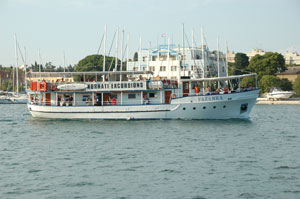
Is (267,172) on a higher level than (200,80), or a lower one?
lower

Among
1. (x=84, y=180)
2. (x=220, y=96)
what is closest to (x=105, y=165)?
(x=84, y=180)

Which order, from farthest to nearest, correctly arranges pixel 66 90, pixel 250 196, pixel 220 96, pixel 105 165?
1. pixel 66 90
2. pixel 220 96
3. pixel 105 165
4. pixel 250 196

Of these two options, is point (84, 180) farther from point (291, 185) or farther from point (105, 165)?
point (291, 185)

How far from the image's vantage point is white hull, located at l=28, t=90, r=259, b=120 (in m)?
42.9

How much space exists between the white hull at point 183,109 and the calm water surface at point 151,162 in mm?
4068

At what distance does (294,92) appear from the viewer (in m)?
91.8

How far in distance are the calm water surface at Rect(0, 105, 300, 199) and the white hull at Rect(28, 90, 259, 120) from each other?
13.3 feet

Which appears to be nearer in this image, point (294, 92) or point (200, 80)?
point (200, 80)

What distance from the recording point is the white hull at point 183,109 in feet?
141

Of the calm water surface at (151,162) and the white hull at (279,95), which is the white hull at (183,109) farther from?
the white hull at (279,95)

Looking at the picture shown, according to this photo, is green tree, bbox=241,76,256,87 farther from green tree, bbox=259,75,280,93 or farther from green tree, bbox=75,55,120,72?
green tree, bbox=75,55,120,72

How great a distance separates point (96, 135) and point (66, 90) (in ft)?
41.3

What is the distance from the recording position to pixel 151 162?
939 inches

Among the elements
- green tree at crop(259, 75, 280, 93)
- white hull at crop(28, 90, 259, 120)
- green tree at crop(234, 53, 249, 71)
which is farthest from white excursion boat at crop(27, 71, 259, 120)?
green tree at crop(234, 53, 249, 71)
